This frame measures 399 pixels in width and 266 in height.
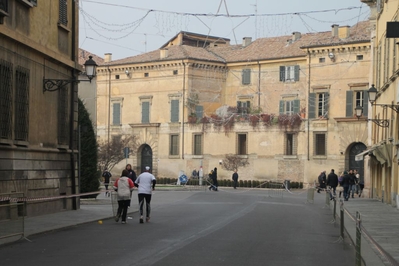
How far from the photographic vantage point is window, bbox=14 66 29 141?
2345 centimetres

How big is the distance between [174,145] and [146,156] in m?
3.90

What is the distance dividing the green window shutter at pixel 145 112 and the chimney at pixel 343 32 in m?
20.0

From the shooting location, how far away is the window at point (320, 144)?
2729 inches

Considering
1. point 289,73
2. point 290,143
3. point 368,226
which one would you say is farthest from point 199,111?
point 368,226

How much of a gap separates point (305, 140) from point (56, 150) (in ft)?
149

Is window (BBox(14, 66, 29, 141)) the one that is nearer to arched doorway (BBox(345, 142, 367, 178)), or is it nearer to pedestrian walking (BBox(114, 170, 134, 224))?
pedestrian walking (BBox(114, 170, 134, 224))

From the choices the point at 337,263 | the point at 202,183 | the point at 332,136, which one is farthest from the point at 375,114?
the point at 337,263

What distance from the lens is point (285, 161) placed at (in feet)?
233

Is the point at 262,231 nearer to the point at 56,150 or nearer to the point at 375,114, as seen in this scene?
the point at 56,150

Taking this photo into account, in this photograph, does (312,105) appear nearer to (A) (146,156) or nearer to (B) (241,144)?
(B) (241,144)

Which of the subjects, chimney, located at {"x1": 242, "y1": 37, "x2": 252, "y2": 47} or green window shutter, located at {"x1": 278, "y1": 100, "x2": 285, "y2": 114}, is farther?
chimney, located at {"x1": 242, "y1": 37, "x2": 252, "y2": 47}

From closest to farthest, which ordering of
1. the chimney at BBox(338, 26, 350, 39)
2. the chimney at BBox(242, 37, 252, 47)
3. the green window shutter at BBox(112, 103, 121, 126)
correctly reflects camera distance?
the chimney at BBox(338, 26, 350, 39) < the green window shutter at BBox(112, 103, 121, 126) < the chimney at BBox(242, 37, 252, 47)

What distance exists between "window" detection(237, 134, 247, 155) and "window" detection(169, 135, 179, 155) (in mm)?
6509

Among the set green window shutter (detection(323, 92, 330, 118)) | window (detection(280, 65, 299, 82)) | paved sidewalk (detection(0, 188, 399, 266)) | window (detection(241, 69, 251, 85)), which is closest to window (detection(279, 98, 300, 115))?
window (detection(280, 65, 299, 82))
